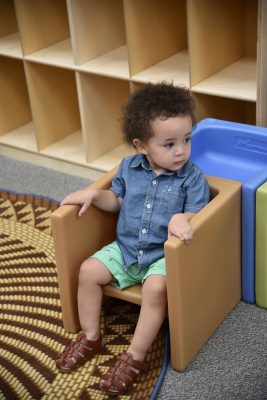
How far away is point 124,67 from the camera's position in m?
2.19

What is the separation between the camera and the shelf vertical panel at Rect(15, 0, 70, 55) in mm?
2344

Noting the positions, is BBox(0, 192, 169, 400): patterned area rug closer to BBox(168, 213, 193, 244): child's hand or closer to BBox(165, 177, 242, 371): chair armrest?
BBox(165, 177, 242, 371): chair armrest

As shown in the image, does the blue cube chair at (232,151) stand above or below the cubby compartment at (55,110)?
above

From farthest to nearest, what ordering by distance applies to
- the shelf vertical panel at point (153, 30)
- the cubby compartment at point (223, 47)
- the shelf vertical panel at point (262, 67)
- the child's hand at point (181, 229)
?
the shelf vertical panel at point (153, 30) < the cubby compartment at point (223, 47) < the shelf vertical panel at point (262, 67) < the child's hand at point (181, 229)

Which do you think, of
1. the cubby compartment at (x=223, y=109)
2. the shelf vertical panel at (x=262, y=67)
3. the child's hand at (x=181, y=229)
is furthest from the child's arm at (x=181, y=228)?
the cubby compartment at (x=223, y=109)

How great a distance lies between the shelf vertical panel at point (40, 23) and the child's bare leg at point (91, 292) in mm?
1117

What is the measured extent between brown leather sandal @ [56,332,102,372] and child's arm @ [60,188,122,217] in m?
0.30

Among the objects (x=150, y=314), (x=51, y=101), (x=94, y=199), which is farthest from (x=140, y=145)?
(x=51, y=101)

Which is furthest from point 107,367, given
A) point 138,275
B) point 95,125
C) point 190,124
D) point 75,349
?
point 95,125

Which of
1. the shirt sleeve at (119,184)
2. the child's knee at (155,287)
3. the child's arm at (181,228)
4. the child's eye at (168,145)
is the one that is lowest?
the child's knee at (155,287)

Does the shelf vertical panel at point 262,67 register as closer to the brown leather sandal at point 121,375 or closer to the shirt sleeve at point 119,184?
the shirt sleeve at point 119,184

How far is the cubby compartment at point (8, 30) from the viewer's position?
2.50 meters

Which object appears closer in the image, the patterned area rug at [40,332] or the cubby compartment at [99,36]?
the patterned area rug at [40,332]

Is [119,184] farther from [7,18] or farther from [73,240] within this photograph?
[7,18]
